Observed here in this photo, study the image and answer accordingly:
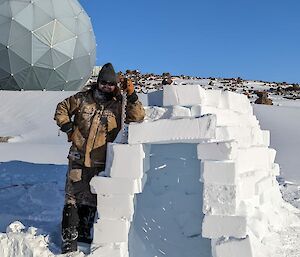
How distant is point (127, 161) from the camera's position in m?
3.85

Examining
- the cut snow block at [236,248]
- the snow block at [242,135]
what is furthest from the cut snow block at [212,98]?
the cut snow block at [236,248]

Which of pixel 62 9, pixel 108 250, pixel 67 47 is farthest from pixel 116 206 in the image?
pixel 62 9

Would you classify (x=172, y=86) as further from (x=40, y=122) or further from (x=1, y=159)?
(x=40, y=122)

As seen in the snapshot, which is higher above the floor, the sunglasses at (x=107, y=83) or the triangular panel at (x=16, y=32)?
the triangular panel at (x=16, y=32)

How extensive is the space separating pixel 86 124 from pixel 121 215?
84cm

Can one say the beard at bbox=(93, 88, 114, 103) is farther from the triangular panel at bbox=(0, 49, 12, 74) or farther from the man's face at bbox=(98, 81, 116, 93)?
the triangular panel at bbox=(0, 49, 12, 74)

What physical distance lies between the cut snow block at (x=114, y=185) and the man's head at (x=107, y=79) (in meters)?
0.79

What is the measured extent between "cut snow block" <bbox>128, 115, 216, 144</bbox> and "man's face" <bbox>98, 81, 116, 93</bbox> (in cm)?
42

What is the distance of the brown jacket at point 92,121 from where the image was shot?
4062mm

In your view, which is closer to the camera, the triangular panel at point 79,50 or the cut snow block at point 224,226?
the cut snow block at point 224,226

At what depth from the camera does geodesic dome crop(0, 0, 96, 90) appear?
14.5m

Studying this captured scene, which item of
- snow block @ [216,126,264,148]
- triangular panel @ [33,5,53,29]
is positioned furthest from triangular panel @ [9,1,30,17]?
snow block @ [216,126,264,148]

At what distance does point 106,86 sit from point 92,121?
0.32 metres

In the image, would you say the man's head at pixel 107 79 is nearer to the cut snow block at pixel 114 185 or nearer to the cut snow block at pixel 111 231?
the cut snow block at pixel 114 185
